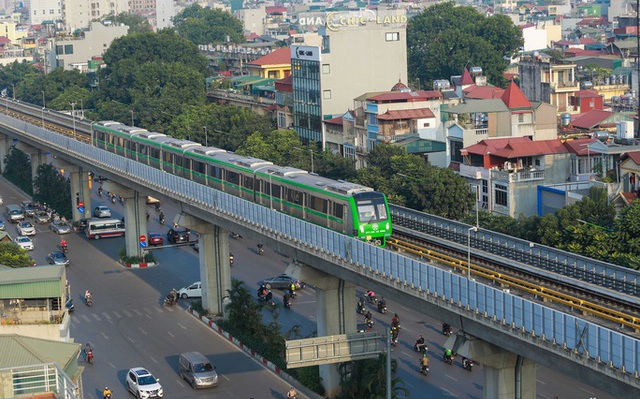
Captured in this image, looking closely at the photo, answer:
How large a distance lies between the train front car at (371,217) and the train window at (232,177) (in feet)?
56.5

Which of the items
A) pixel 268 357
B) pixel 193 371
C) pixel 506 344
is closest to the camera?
pixel 506 344

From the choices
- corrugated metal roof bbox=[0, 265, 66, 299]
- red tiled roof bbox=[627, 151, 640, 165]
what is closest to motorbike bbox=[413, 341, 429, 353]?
red tiled roof bbox=[627, 151, 640, 165]

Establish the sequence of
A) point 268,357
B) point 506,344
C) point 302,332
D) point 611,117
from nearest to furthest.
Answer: point 506,344 → point 268,357 → point 302,332 → point 611,117

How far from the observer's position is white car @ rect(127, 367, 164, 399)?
62750mm

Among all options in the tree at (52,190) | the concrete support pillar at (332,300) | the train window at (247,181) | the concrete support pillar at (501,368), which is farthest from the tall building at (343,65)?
the concrete support pillar at (501,368)

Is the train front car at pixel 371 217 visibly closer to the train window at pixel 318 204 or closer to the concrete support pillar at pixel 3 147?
the train window at pixel 318 204

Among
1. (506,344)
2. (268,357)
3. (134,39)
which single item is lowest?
(268,357)

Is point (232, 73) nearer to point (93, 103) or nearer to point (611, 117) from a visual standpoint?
point (93, 103)

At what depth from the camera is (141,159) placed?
9744cm

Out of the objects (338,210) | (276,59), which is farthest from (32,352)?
(276,59)

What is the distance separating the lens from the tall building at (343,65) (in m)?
124

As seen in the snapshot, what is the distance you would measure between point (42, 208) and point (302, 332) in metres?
54.6

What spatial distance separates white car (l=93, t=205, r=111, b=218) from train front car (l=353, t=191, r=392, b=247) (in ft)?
189

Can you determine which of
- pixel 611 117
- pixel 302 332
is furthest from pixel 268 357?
pixel 611 117
